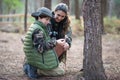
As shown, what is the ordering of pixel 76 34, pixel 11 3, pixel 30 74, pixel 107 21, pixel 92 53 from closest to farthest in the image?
pixel 92 53 → pixel 30 74 → pixel 76 34 → pixel 107 21 → pixel 11 3

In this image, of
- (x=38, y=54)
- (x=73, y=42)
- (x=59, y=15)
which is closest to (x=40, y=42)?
(x=38, y=54)

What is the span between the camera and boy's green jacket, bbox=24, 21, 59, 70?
664cm

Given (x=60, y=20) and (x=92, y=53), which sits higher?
(x=60, y=20)

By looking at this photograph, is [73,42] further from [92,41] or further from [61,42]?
[92,41]

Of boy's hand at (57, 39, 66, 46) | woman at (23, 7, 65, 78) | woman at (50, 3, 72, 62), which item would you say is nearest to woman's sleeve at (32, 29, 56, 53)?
woman at (23, 7, 65, 78)

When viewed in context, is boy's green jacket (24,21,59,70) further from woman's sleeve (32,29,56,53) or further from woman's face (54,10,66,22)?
woman's face (54,10,66,22)

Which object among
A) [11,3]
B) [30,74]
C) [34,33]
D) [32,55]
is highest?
[11,3]

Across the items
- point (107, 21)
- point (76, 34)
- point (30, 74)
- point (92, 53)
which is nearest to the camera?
point (92, 53)

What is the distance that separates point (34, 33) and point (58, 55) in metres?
1.03

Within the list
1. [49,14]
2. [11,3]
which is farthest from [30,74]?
[11,3]

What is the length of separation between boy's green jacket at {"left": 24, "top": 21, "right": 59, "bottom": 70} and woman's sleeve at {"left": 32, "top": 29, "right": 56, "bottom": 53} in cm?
10

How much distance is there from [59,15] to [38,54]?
3.52ft

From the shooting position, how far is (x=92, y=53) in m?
6.38

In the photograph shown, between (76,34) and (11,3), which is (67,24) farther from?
(11,3)
